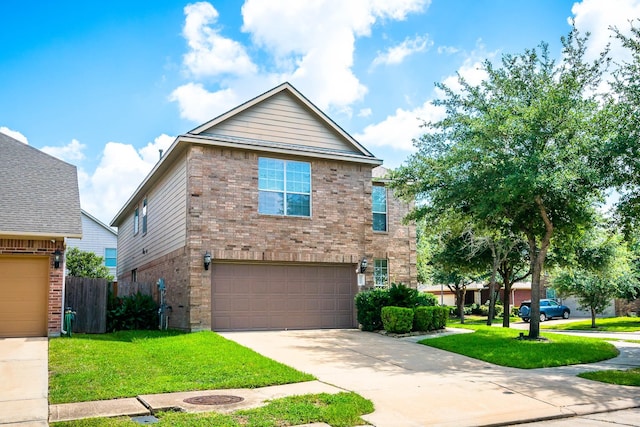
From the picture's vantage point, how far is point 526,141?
1514 cm

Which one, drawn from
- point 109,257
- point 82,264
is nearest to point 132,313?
point 82,264

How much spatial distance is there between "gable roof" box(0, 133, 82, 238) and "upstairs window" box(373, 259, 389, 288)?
11.3 meters

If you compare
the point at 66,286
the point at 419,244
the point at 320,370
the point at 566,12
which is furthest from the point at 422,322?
the point at 419,244

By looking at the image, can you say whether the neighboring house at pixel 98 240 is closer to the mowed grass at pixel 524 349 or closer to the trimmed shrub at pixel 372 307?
the trimmed shrub at pixel 372 307

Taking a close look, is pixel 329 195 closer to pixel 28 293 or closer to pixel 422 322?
pixel 422 322

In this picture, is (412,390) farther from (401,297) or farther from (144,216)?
(144,216)

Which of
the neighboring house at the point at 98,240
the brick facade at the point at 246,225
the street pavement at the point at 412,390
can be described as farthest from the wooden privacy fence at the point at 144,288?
the neighboring house at the point at 98,240

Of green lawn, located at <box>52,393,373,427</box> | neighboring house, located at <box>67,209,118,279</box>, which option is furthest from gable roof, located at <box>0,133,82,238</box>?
neighboring house, located at <box>67,209,118,279</box>

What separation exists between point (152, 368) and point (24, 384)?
2328 millimetres

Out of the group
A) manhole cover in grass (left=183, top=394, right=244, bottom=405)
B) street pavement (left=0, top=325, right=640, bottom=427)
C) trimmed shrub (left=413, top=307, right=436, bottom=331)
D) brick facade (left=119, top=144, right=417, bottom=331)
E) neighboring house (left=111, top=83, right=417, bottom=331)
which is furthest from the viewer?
trimmed shrub (left=413, top=307, right=436, bottom=331)

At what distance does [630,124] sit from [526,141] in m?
2.52

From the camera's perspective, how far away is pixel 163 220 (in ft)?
68.8

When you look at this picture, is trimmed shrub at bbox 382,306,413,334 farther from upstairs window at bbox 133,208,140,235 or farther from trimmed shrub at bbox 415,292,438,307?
upstairs window at bbox 133,208,140,235

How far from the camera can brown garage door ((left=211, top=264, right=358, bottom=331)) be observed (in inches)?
696
